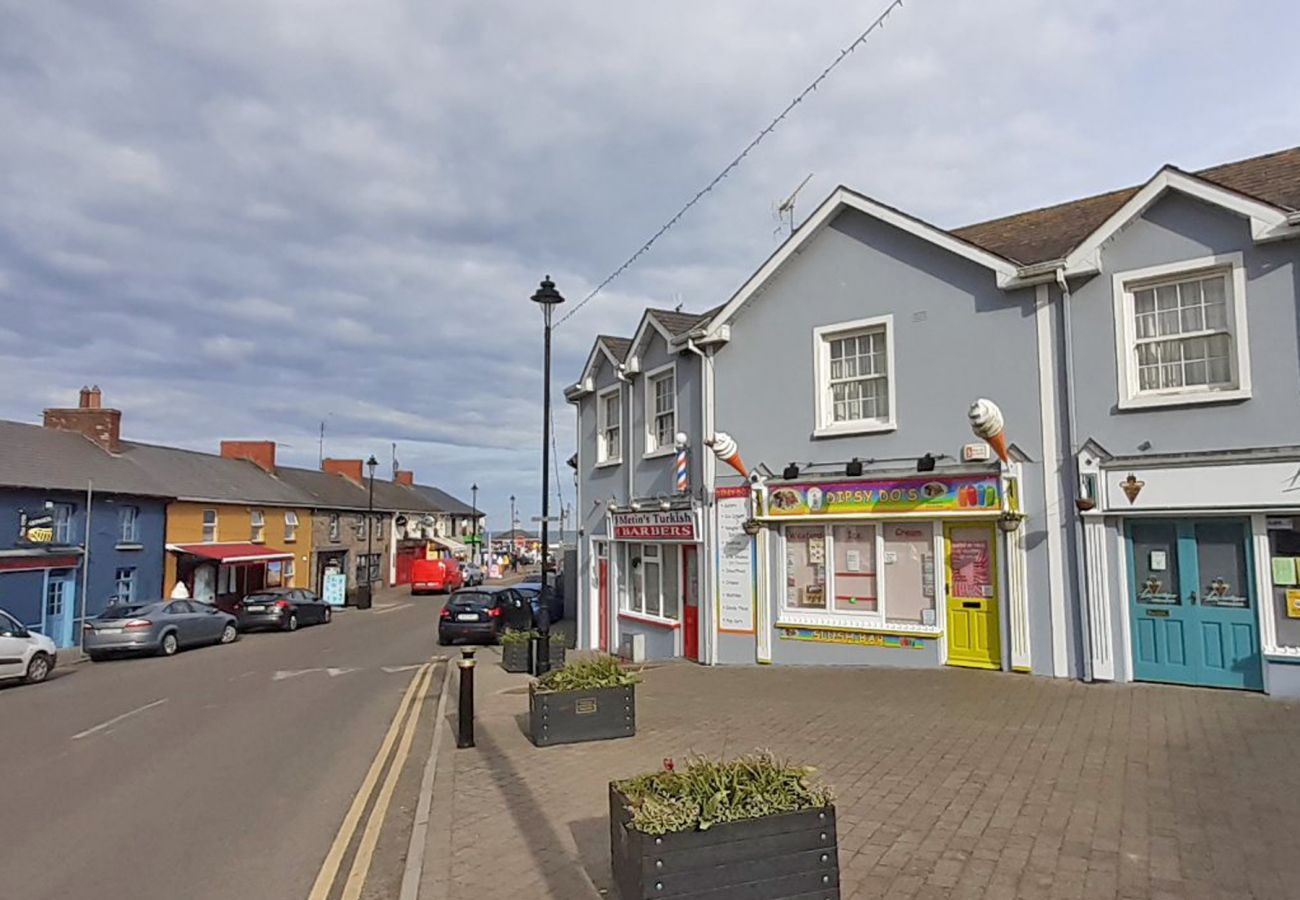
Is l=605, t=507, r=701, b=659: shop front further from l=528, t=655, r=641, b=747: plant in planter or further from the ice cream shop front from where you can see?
l=528, t=655, r=641, b=747: plant in planter

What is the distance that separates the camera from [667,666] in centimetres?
1526

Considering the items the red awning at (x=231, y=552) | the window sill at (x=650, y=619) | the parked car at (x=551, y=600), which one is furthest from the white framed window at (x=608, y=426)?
the red awning at (x=231, y=552)

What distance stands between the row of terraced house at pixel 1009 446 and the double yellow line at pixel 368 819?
19.6ft

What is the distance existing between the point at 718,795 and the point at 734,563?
34.3 ft

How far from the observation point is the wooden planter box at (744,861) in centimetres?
436

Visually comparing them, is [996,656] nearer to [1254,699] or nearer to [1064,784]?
[1254,699]

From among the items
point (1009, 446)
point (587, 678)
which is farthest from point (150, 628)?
point (1009, 446)

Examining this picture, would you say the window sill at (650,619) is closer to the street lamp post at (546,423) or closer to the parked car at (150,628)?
the street lamp post at (546,423)

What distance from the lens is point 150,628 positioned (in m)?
21.2

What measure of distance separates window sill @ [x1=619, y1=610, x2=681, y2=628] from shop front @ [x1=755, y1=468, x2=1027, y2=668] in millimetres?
2413

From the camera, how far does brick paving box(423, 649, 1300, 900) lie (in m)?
5.16

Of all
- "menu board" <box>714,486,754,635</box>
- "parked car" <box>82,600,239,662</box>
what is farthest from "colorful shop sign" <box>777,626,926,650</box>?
"parked car" <box>82,600,239,662</box>

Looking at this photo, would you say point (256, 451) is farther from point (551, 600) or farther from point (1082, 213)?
point (1082, 213)

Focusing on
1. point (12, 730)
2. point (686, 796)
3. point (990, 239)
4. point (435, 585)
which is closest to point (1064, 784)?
point (686, 796)
